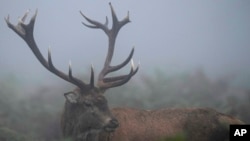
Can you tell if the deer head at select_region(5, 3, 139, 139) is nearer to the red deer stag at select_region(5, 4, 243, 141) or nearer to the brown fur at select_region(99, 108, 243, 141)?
the red deer stag at select_region(5, 4, 243, 141)

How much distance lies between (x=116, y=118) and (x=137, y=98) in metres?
2.12

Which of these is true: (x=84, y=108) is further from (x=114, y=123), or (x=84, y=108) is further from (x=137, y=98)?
(x=137, y=98)

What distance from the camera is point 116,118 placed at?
4355mm

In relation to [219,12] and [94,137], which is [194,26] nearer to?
[219,12]

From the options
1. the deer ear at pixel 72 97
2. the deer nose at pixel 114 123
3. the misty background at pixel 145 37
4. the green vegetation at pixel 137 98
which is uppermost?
the misty background at pixel 145 37

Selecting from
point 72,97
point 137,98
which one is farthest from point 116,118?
point 137,98

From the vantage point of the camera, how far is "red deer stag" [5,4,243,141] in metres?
4.15

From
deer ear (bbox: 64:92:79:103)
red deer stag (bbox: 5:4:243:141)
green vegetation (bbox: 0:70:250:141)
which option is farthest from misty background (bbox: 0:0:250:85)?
deer ear (bbox: 64:92:79:103)

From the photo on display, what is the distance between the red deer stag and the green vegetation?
3.93 feet

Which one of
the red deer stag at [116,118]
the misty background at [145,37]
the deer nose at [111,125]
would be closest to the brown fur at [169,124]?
the red deer stag at [116,118]

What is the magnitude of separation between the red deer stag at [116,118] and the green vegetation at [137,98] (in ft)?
3.93

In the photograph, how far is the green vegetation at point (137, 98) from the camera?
19.1 ft

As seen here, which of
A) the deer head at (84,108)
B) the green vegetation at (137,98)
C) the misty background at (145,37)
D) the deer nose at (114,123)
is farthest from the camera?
the misty background at (145,37)

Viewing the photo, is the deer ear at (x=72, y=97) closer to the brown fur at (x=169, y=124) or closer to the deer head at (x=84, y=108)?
the deer head at (x=84, y=108)
